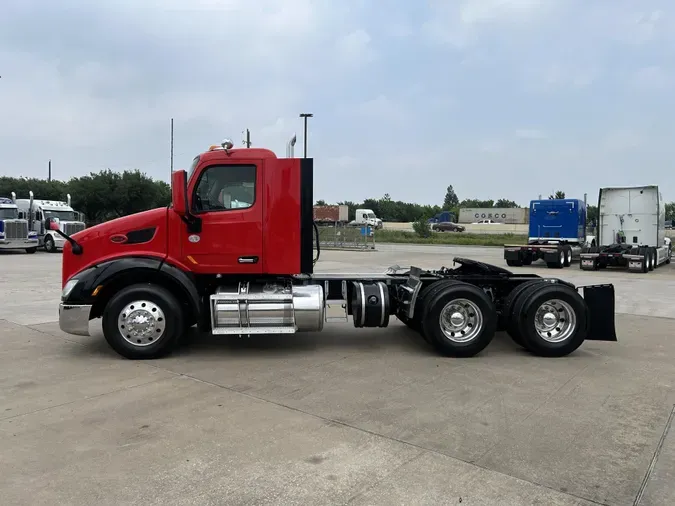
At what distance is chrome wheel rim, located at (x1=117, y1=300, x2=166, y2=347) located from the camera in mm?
6617

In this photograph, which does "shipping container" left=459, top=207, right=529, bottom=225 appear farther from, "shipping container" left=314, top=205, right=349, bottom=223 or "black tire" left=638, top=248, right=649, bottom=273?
"black tire" left=638, top=248, right=649, bottom=273

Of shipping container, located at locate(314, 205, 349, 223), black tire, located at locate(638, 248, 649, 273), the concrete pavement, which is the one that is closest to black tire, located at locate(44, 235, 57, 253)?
the concrete pavement

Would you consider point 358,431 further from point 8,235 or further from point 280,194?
point 8,235

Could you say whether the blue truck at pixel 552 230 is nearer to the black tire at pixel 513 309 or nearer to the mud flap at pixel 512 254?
the mud flap at pixel 512 254

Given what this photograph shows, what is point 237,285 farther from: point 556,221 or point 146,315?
point 556,221

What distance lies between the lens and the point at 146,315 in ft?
21.7

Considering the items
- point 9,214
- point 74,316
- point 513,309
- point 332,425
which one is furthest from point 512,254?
point 9,214

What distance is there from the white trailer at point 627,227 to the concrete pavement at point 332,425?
14381 mm

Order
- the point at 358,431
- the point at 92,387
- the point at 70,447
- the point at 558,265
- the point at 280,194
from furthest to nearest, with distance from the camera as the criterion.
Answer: the point at 558,265 < the point at 280,194 < the point at 92,387 < the point at 358,431 < the point at 70,447

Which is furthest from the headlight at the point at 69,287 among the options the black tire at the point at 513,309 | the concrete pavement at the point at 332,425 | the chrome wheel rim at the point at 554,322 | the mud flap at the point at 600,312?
the mud flap at the point at 600,312

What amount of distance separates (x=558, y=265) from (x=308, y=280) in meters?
17.6

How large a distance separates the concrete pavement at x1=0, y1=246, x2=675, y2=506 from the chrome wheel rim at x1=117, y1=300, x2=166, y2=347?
323mm

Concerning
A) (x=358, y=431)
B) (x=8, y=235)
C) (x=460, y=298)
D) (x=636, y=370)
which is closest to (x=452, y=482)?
(x=358, y=431)

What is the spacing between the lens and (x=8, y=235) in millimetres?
27594
